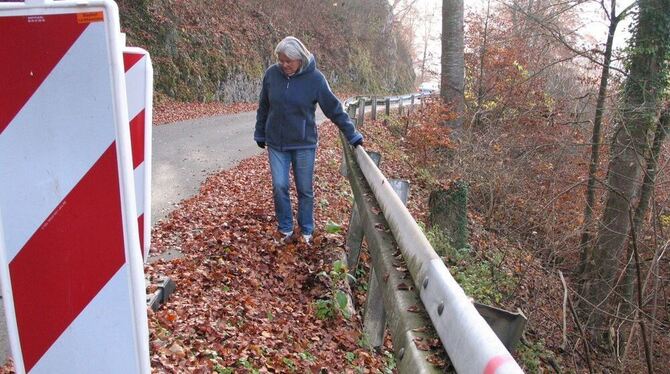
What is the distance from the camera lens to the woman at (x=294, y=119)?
535 cm

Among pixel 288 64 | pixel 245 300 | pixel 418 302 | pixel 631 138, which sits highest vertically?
pixel 288 64

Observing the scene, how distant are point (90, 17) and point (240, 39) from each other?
83.5ft

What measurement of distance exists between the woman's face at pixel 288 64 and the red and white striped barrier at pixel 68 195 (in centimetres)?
334

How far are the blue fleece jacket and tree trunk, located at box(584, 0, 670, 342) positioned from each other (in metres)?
6.44

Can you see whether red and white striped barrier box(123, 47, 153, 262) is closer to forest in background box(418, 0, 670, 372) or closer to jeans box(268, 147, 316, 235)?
jeans box(268, 147, 316, 235)

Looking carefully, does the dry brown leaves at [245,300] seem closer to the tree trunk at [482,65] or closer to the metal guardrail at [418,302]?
the metal guardrail at [418,302]

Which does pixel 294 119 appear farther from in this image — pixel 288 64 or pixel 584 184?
pixel 584 184

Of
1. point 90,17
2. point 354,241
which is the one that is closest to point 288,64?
point 354,241

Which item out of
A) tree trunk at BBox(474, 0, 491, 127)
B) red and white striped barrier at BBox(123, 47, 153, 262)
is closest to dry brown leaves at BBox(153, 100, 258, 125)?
tree trunk at BBox(474, 0, 491, 127)

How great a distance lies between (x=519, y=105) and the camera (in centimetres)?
1596

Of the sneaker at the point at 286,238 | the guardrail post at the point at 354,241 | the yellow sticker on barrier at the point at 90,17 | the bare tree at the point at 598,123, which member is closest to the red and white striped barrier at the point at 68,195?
the yellow sticker on barrier at the point at 90,17

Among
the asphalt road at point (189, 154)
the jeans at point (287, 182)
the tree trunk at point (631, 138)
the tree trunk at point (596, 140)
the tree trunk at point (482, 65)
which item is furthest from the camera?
the tree trunk at point (482, 65)

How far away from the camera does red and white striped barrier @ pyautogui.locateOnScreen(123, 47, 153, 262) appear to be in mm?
2996

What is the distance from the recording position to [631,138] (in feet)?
31.8
